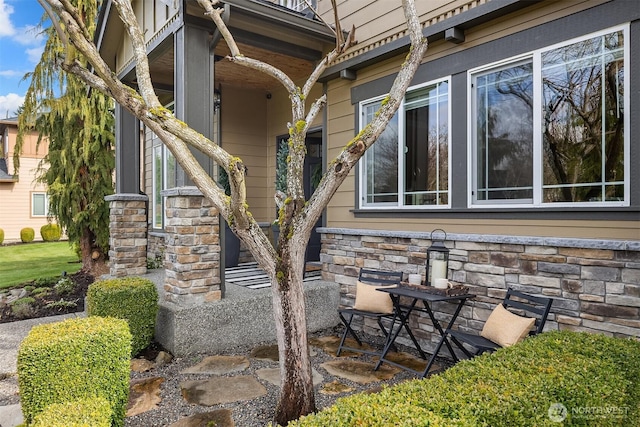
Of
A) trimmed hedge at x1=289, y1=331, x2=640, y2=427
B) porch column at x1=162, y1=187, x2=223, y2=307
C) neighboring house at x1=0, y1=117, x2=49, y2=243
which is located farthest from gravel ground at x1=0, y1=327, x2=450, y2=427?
neighboring house at x1=0, y1=117, x2=49, y2=243

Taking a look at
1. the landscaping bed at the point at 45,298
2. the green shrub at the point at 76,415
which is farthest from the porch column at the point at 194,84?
the landscaping bed at the point at 45,298

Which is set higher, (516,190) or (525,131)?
(525,131)

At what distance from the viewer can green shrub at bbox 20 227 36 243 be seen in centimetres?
1566

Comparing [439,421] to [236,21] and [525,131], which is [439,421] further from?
[236,21]

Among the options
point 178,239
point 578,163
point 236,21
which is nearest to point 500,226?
point 578,163

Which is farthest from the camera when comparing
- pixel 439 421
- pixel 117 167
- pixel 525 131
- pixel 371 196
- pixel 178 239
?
pixel 117 167

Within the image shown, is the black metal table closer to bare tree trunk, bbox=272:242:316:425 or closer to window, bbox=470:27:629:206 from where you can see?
window, bbox=470:27:629:206

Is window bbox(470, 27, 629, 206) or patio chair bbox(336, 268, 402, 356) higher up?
window bbox(470, 27, 629, 206)

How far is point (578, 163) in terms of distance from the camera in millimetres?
3424

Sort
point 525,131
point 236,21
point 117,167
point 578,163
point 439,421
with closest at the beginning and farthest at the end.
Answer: point 439,421 → point 578,163 → point 525,131 → point 236,21 → point 117,167

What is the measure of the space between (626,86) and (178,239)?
4.07 metres

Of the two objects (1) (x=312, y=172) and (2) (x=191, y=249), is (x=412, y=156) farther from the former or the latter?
(1) (x=312, y=172)

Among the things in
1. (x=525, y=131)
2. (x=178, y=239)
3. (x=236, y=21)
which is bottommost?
(x=178, y=239)

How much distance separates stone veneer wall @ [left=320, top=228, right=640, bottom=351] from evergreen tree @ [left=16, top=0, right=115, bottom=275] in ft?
18.0
